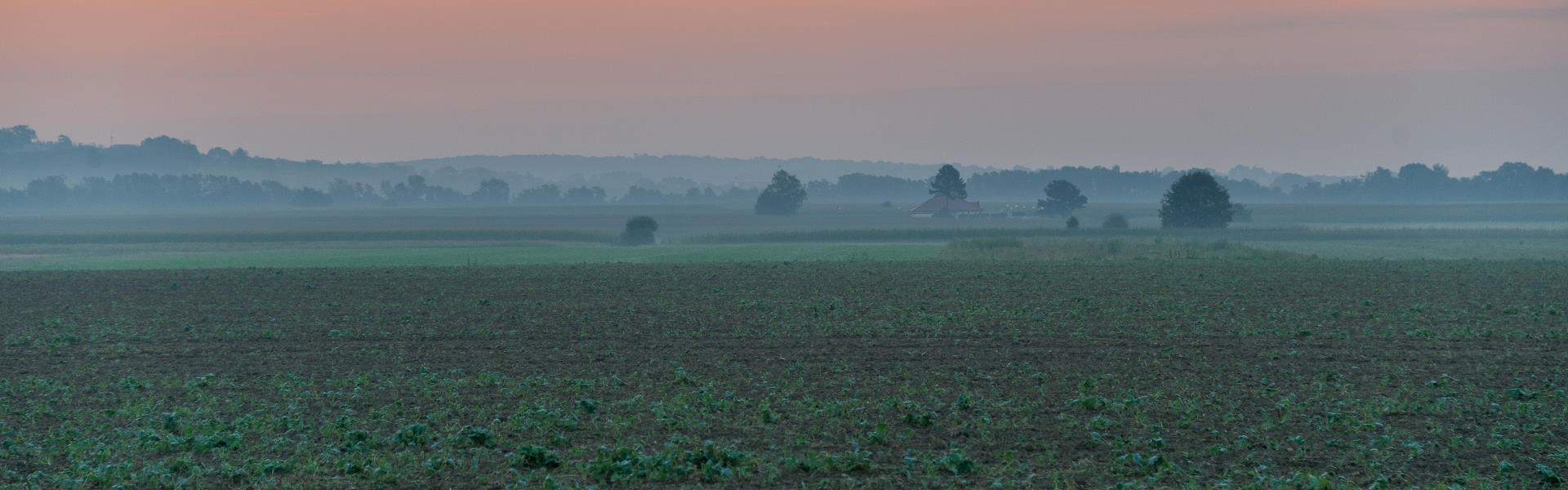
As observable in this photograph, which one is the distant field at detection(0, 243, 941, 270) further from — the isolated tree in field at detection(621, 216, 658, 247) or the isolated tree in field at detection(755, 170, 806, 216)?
the isolated tree in field at detection(755, 170, 806, 216)

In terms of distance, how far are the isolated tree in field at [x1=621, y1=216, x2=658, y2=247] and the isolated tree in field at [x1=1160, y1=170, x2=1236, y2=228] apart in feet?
143

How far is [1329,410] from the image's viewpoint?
14.5m

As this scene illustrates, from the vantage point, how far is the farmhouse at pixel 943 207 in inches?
5620

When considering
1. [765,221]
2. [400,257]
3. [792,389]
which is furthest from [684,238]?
[792,389]

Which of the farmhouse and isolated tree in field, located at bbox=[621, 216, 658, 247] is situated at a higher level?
the farmhouse

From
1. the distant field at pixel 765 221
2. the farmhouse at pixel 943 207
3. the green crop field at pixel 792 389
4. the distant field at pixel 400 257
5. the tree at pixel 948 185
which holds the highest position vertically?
the tree at pixel 948 185

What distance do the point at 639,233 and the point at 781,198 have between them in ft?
212

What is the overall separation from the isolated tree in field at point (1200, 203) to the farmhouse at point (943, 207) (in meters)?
48.6

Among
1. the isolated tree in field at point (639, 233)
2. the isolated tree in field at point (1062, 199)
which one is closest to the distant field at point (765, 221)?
the isolated tree in field at point (1062, 199)

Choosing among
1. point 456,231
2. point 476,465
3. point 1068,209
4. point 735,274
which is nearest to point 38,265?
point 735,274

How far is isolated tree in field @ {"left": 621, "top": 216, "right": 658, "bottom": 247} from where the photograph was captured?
89.8 meters

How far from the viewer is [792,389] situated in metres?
16.4

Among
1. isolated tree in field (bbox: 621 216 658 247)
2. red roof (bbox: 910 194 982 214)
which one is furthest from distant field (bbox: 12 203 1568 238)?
isolated tree in field (bbox: 621 216 658 247)

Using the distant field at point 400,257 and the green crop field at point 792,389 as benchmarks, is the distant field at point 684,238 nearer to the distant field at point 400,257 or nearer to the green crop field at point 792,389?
the distant field at point 400,257
